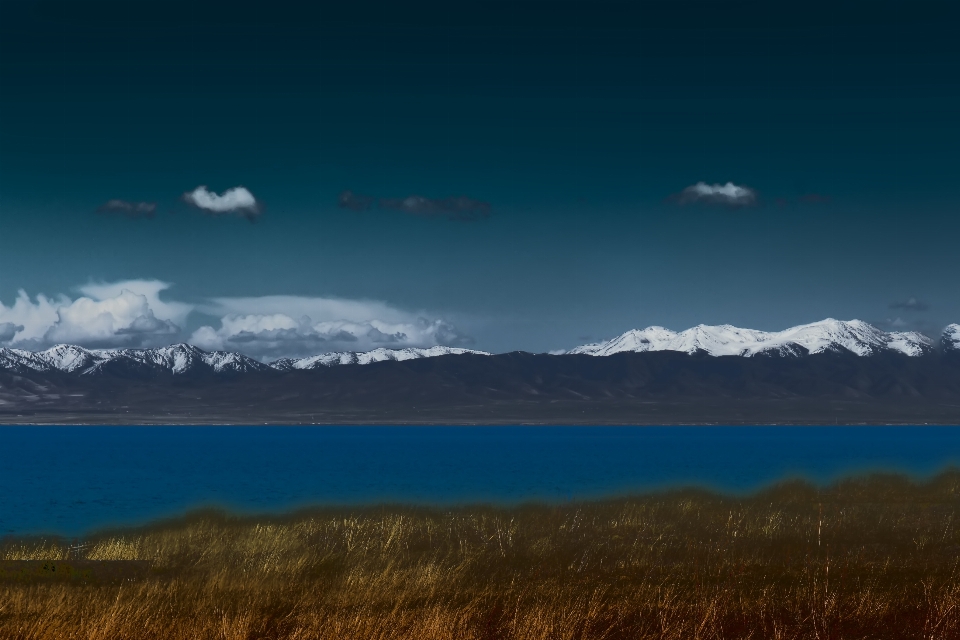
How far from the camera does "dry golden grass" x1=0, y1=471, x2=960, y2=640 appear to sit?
1916cm

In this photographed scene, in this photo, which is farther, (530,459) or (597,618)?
(530,459)

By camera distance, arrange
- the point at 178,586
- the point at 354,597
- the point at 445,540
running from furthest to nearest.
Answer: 1. the point at 445,540
2. the point at 178,586
3. the point at 354,597

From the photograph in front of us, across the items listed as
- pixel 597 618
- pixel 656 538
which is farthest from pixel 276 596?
pixel 656 538

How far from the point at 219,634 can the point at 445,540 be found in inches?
594

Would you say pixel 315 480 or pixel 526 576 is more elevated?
pixel 526 576

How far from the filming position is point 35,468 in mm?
122062

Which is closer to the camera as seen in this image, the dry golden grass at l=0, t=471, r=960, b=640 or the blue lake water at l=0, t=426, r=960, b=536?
the dry golden grass at l=0, t=471, r=960, b=640

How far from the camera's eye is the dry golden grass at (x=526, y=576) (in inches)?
754

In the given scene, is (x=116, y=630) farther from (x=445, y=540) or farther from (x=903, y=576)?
(x=903, y=576)

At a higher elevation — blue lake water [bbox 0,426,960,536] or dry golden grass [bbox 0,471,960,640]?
dry golden grass [bbox 0,471,960,640]

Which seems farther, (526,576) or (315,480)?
(315,480)

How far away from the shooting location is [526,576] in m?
25.9

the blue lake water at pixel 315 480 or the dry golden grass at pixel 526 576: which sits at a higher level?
the dry golden grass at pixel 526 576

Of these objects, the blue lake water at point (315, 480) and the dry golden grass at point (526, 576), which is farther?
the blue lake water at point (315, 480)
